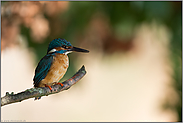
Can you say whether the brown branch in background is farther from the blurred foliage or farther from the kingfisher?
the blurred foliage

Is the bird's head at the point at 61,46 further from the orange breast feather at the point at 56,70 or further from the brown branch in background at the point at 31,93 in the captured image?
the brown branch in background at the point at 31,93

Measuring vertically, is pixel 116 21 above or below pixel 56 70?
above

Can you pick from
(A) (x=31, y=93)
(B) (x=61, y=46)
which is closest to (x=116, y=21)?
(B) (x=61, y=46)

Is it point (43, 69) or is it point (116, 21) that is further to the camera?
point (116, 21)

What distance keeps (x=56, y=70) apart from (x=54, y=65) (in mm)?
35

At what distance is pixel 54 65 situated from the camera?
127cm

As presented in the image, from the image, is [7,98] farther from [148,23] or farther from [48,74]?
[148,23]

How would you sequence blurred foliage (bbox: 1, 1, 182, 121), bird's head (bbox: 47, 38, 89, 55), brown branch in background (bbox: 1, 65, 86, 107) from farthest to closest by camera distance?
1. blurred foliage (bbox: 1, 1, 182, 121)
2. bird's head (bbox: 47, 38, 89, 55)
3. brown branch in background (bbox: 1, 65, 86, 107)

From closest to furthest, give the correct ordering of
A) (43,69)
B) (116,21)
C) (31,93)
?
(31,93) < (43,69) < (116,21)

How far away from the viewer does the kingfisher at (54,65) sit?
4.13 feet

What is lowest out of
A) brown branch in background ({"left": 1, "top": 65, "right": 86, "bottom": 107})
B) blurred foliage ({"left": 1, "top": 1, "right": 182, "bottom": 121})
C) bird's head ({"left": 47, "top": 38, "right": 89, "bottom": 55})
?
brown branch in background ({"left": 1, "top": 65, "right": 86, "bottom": 107})

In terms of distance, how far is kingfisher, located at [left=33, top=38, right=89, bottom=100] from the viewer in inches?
49.6

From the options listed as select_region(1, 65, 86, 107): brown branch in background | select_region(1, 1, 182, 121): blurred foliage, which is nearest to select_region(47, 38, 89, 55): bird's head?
select_region(1, 65, 86, 107): brown branch in background

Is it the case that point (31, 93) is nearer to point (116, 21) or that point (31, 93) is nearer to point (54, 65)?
point (54, 65)
